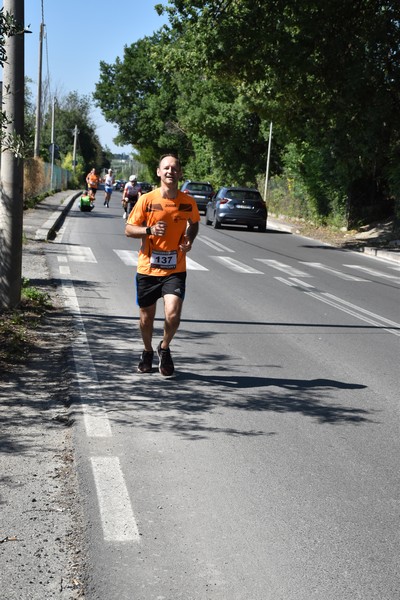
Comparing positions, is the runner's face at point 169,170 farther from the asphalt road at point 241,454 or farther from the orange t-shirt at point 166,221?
the asphalt road at point 241,454

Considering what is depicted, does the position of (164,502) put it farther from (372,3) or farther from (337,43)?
(372,3)

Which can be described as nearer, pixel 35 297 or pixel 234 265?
pixel 35 297

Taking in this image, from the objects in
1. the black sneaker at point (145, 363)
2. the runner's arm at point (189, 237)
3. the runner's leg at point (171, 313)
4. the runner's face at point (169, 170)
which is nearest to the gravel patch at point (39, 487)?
the black sneaker at point (145, 363)

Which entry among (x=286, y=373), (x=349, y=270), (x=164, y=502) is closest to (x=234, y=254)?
(x=349, y=270)

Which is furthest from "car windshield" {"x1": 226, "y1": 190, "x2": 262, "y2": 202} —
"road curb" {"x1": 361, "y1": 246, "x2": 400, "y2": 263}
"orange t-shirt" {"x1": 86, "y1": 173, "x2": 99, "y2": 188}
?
"orange t-shirt" {"x1": 86, "y1": 173, "x2": 99, "y2": 188}

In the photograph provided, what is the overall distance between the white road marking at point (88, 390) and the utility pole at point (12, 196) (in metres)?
0.85

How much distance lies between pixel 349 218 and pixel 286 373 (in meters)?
24.6

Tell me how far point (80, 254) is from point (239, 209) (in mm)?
13471

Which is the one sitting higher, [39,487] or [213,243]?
[39,487]

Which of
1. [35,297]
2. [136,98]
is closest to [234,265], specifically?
[35,297]

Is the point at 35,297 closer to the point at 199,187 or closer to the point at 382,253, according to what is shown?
the point at 382,253

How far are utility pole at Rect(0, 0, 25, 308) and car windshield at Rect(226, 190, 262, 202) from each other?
21.4 m

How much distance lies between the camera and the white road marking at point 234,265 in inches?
660

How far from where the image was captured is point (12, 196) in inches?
378
